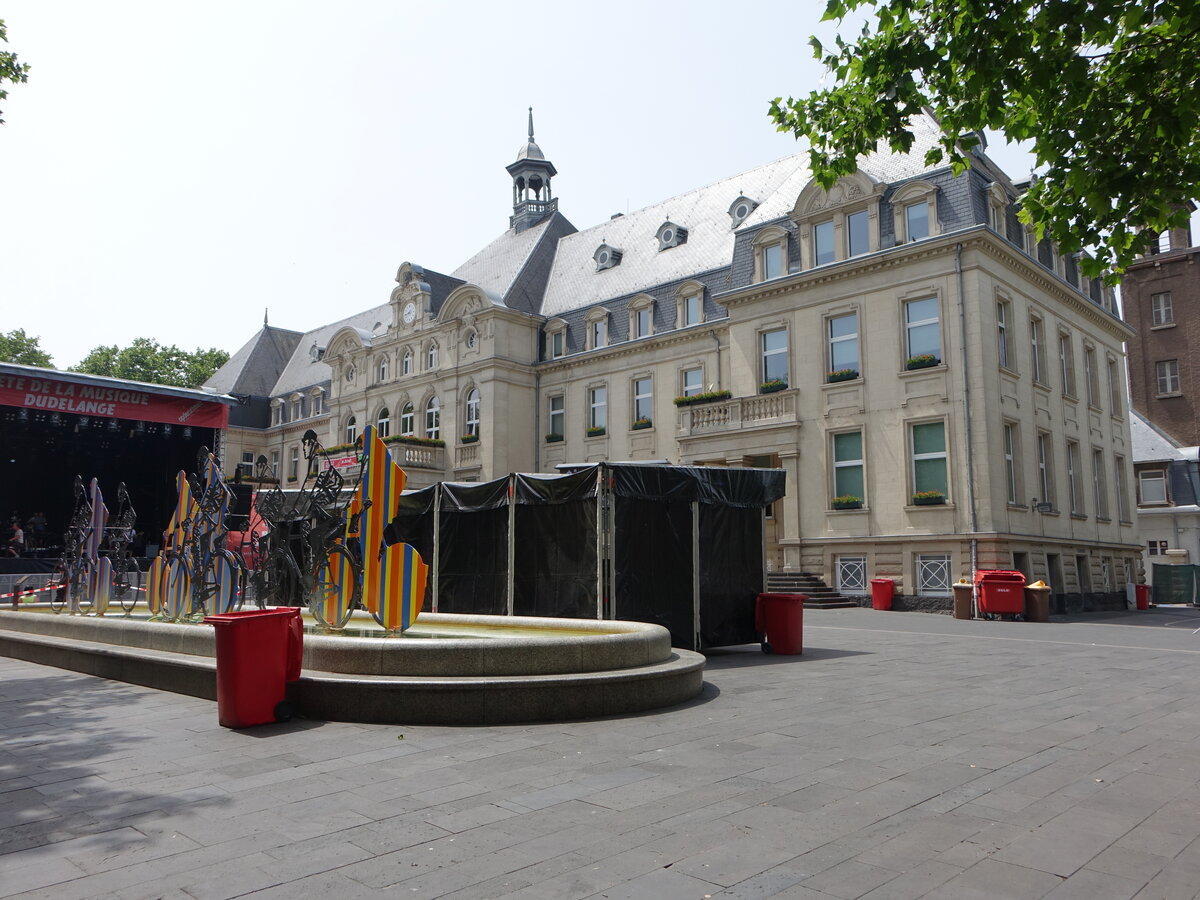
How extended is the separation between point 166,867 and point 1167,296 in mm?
58291

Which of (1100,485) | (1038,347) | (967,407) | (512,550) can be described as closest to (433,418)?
(967,407)

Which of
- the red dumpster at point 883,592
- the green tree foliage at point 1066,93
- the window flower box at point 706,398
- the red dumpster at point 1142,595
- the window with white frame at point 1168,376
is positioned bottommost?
the red dumpster at point 1142,595

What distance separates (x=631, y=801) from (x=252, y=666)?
162 inches

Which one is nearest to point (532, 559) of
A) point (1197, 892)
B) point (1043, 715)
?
point (1043, 715)

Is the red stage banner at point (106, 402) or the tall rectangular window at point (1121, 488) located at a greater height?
the red stage banner at point (106, 402)

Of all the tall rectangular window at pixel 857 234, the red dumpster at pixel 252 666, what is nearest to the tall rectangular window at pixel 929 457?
the tall rectangular window at pixel 857 234

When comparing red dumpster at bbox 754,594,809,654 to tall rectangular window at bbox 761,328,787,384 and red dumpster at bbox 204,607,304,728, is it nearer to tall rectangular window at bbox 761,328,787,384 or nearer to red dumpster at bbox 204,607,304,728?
red dumpster at bbox 204,607,304,728

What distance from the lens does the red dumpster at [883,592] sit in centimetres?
2591

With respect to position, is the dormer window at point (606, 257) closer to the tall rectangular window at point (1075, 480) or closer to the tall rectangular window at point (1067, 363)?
the tall rectangular window at point (1067, 363)

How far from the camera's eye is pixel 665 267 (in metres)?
38.4

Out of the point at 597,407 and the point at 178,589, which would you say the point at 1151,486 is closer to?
the point at 597,407

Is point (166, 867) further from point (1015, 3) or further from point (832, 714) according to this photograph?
point (1015, 3)

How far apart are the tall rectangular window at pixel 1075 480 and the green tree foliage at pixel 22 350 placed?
2359 inches

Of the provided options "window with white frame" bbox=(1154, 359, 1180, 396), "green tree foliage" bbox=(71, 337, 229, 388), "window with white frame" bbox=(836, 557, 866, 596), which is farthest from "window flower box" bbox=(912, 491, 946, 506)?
"green tree foliage" bbox=(71, 337, 229, 388)
